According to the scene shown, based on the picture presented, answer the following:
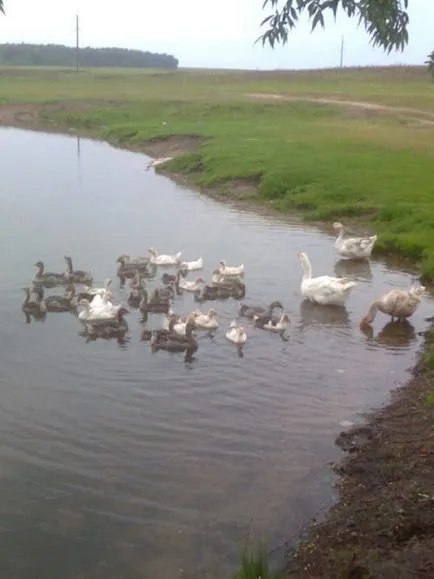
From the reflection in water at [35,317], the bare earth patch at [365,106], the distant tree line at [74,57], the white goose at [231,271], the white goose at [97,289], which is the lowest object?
the reflection in water at [35,317]

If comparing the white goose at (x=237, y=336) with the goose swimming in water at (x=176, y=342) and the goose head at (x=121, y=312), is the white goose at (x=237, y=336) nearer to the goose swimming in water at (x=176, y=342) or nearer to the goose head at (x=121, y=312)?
the goose swimming in water at (x=176, y=342)

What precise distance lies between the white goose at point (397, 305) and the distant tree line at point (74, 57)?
12775 centimetres

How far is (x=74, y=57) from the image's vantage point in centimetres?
14900

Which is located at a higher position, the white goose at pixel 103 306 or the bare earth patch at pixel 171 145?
the bare earth patch at pixel 171 145

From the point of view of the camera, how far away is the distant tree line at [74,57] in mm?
141500

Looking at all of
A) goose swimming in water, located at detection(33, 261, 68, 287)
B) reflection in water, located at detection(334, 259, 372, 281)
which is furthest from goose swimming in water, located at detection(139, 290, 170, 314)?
reflection in water, located at detection(334, 259, 372, 281)

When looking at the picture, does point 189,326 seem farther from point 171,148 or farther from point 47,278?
point 171,148

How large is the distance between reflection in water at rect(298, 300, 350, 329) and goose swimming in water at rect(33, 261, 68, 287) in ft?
15.9

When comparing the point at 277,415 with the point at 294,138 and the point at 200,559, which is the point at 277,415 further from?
the point at 294,138

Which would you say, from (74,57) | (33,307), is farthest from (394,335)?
(74,57)

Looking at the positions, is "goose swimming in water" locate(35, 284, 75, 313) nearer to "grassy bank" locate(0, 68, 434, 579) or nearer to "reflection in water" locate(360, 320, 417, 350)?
"reflection in water" locate(360, 320, 417, 350)

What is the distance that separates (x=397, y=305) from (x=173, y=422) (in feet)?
19.5

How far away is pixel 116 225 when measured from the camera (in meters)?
23.9

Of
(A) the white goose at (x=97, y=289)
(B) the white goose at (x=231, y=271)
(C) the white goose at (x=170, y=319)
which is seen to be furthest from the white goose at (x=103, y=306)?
(B) the white goose at (x=231, y=271)
